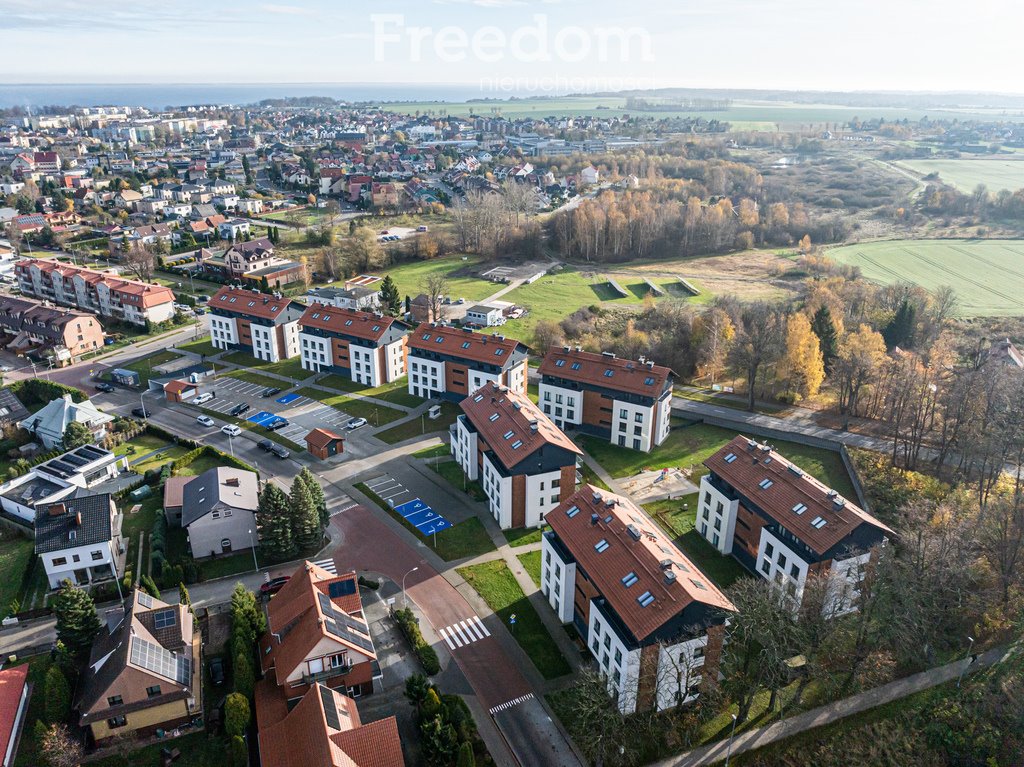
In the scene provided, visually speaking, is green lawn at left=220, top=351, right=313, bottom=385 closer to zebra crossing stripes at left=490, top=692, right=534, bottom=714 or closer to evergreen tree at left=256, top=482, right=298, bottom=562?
evergreen tree at left=256, top=482, right=298, bottom=562

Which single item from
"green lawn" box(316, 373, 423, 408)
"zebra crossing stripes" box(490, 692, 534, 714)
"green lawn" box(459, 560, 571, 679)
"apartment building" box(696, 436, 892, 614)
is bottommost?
"zebra crossing stripes" box(490, 692, 534, 714)

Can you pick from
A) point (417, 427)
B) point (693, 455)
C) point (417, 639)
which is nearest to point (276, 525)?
point (417, 639)

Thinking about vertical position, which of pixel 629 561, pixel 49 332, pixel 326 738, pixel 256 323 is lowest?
pixel 326 738

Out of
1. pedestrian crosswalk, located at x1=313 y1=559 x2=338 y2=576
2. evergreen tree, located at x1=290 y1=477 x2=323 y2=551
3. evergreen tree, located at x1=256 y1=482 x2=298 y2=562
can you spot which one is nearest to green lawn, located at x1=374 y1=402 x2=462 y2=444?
evergreen tree, located at x1=290 y1=477 x2=323 y2=551

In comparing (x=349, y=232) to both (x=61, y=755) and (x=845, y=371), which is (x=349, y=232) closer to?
(x=845, y=371)

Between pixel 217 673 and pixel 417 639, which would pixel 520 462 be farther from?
pixel 217 673

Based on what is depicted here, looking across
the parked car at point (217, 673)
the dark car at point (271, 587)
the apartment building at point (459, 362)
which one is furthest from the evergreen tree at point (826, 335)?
the parked car at point (217, 673)
